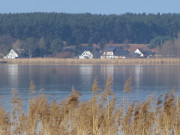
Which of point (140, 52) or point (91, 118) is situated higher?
point (140, 52)

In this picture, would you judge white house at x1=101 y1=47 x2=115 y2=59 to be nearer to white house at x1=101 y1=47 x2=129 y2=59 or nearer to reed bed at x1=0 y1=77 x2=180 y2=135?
white house at x1=101 y1=47 x2=129 y2=59

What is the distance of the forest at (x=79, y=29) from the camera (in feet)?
334

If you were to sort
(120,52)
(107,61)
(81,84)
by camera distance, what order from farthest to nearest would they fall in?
(120,52)
(107,61)
(81,84)

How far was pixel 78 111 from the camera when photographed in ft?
30.8

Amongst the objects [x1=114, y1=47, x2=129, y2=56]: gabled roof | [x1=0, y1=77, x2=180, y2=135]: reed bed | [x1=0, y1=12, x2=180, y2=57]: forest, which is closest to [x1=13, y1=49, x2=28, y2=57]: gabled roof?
[x1=0, y1=12, x2=180, y2=57]: forest

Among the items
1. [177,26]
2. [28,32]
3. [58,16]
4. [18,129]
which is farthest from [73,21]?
[18,129]

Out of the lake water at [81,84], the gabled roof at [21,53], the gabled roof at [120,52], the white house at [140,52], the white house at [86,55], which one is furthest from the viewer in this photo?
the white house at [140,52]

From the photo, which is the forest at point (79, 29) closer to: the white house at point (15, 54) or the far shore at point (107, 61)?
the white house at point (15, 54)

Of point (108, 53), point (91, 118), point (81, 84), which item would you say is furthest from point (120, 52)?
point (91, 118)

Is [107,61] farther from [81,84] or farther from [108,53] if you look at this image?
[81,84]

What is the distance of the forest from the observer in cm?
10188

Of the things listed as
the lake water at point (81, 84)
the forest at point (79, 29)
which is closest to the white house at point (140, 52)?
the forest at point (79, 29)

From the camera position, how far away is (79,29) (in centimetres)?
11419

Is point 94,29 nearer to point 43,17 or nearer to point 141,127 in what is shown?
point 43,17
